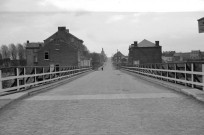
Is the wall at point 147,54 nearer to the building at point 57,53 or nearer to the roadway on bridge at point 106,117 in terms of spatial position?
the building at point 57,53

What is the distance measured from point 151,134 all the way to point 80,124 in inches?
68.5

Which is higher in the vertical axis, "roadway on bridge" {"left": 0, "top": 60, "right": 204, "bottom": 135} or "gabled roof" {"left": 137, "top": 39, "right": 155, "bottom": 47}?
"gabled roof" {"left": 137, "top": 39, "right": 155, "bottom": 47}

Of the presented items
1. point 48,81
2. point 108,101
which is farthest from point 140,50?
point 108,101

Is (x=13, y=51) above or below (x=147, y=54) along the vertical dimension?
above

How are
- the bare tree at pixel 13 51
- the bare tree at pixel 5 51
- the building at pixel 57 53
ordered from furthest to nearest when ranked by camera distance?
the bare tree at pixel 13 51
the bare tree at pixel 5 51
the building at pixel 57 53

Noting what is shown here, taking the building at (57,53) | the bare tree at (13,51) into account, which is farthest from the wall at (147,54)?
the bare tree at (13,51)

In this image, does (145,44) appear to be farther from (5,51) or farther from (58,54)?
(5,51)

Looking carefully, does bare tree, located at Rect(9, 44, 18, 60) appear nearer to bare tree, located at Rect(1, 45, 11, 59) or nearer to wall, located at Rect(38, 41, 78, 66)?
bare tree, located at Rect(1, 45, 11, 59)

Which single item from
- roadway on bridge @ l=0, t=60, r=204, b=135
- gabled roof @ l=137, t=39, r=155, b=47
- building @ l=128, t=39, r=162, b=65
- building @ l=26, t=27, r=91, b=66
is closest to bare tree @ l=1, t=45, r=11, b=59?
gabled roof @ l=137, t=39, r=155, b=47

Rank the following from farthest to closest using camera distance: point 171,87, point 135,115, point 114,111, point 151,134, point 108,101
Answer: point 171,87, point 108,101, point 114,111, point 135,115, point 151,134

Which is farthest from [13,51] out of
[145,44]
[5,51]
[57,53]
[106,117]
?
[106,117]

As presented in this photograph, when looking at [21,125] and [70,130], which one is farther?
[21,125]

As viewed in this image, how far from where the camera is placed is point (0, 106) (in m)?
8.37

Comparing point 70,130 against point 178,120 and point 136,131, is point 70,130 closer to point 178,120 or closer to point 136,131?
point 136,131
